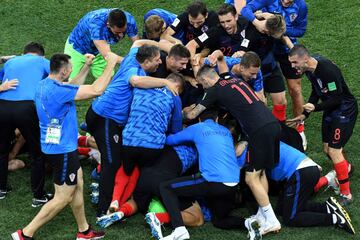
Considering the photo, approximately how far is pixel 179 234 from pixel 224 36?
2800mm

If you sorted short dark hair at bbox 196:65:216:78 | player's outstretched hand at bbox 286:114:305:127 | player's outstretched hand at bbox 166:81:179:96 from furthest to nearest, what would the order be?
player's outstretched hand at bbox 286:114:305:127 < short dark hair at bbox 196:65:216:78 < player's outstretched hand at bbox 166:81:179:96

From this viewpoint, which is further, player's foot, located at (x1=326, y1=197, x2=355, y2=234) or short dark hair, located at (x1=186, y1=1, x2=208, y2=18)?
short dark hair, located at (x1=186, y1=1, x2=208, y2=18)

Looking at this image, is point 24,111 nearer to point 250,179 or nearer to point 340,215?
point 250,179

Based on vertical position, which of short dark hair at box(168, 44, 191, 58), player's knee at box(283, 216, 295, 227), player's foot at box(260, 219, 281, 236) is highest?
short dark hair at box(168, 44, 191, 58)

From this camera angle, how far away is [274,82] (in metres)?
8.61

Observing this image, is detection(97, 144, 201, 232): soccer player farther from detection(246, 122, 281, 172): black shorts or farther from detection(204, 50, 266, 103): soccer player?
detection(204, 50, 266, 103): soccer player

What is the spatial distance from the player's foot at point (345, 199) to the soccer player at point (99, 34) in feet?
10.6

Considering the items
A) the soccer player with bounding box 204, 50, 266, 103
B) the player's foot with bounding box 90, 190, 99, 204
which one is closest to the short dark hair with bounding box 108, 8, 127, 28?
the soccer player with bounding box 204, 50, 266, 103

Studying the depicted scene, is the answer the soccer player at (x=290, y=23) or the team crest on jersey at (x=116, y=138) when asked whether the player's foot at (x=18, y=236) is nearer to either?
the team crest on jersey at (x=116, y=138)

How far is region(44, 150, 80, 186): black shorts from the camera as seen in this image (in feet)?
21.2

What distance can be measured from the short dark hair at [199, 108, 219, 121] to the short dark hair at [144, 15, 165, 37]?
1.56 metres

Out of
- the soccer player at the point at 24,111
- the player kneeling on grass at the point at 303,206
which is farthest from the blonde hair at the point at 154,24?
the player kneeling on grass at the point at 303,206

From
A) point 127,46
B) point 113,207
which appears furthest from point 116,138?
point 127,46

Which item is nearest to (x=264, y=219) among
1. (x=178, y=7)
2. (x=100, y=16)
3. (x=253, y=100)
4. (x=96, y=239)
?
(x=253, y=100)
